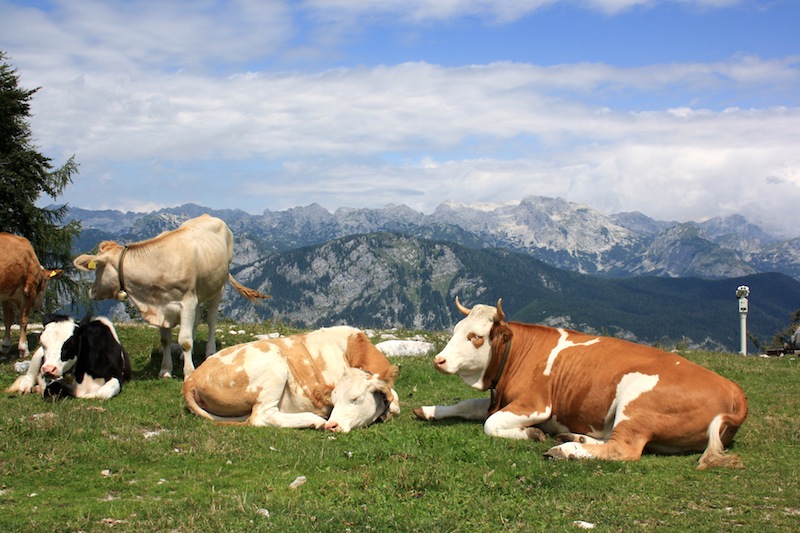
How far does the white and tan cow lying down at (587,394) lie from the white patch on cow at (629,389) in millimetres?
14

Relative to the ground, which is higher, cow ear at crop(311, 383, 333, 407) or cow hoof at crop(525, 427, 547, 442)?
cow ear at crop(311, 383, 333, 407)

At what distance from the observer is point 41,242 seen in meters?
30.8

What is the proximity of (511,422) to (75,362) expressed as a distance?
8188 millimetres

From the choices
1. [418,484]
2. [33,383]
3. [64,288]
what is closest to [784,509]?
[418,484]

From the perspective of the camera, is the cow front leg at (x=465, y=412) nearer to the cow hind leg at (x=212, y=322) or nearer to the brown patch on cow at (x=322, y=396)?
the brown patch on cow at (x=322, y=396)

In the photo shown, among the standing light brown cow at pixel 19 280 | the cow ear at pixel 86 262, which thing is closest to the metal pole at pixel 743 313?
the cow ear at pixel 86 262

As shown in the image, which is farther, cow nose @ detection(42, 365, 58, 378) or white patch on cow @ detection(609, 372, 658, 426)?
cow nose @ detection(42, 365, 58, 378)

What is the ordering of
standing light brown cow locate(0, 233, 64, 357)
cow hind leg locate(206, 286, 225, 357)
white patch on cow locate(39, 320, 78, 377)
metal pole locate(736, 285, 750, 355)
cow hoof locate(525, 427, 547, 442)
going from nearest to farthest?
cow hoof locate(525, 427, 547, 442) → white patch on cow locate(39, 320, 78, 377) → standing light brown cow locate(0, 233, 64, 357) → cow hind leg locate(206, 286, 225, 357) → metal pole locate(736, 285, 750, 355)

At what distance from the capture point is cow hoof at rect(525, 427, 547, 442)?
10336 mm

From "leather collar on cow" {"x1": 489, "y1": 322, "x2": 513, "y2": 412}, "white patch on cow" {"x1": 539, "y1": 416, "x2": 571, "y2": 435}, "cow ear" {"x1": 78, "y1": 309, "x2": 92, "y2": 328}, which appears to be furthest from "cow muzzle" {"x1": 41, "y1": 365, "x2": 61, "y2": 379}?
"white patch on cow" {"x1": 539, "y1": 416, "x2": 571, "y2": 435}

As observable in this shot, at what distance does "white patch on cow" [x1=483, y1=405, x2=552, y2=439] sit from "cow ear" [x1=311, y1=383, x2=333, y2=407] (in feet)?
9.24

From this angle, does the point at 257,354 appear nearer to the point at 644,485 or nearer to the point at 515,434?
the point at 515,434

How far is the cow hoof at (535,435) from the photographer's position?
10336 mm

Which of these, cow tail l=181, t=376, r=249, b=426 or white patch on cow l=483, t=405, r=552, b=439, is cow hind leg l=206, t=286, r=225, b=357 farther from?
white patch on cow l=483, t=405, r=552, b=439
